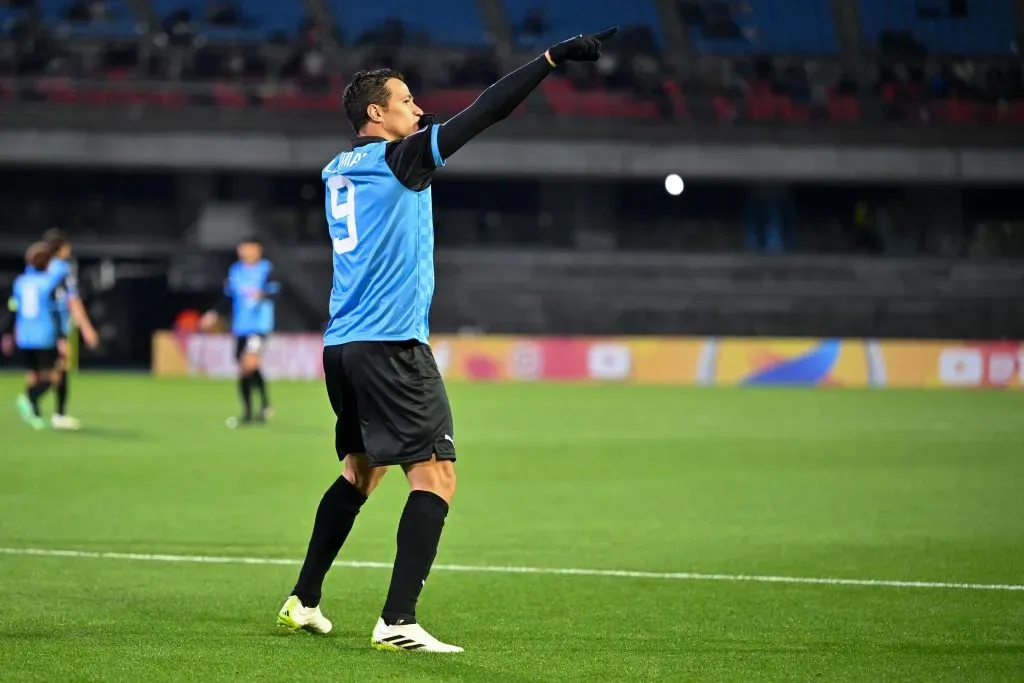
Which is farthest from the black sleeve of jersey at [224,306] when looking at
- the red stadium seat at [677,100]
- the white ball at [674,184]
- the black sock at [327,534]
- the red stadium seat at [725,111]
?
the black sock at [327,534]

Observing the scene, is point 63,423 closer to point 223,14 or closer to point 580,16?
point 223,14

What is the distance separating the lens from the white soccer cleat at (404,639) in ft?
19.7

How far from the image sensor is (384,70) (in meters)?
6.22

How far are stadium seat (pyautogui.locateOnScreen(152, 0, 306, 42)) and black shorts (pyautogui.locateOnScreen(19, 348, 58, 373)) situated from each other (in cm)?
2387

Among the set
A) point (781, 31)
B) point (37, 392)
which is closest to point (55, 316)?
point (37, 392)

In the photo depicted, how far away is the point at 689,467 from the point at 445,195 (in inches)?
1104

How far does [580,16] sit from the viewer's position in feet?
141

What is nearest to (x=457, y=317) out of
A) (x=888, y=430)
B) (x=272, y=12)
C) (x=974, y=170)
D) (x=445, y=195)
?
(x=445, y=195)

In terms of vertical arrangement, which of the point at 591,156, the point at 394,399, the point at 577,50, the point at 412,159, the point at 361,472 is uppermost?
the point at 591,156

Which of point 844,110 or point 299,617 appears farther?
point 844,110

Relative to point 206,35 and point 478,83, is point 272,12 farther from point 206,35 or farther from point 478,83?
point 478,83

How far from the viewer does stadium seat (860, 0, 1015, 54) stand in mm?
40938

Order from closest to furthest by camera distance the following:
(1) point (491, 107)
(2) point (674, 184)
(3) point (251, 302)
A: (1) point (491, 107)
(3) point (251, 302)
(2) point (674, 184)

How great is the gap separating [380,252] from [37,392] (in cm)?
1458
